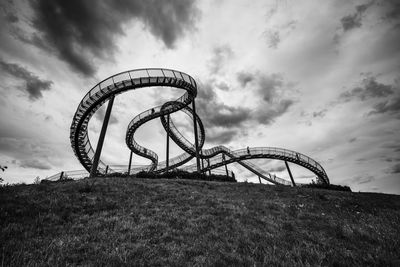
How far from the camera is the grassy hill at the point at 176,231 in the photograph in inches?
163

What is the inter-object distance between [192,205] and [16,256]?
6.22 m

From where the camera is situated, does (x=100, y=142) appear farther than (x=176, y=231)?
Yes

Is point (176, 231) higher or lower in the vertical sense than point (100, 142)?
lower

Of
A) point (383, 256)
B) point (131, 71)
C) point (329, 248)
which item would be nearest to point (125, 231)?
point (329, 248)

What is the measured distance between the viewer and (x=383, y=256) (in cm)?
420

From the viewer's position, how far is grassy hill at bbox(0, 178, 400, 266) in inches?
163

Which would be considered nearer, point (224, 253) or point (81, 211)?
point (224, 253)

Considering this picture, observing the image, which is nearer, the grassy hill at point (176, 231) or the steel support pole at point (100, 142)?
the grassy hill at point (176, 231)

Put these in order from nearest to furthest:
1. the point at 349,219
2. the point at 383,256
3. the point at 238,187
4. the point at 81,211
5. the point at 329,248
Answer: the point at 383,256
the point at 329,248
the point at 81,211
the point at 349,219
the point at 238,187

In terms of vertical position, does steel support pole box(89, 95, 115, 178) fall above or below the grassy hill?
above

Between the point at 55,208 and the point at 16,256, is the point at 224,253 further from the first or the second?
the point at 55,208

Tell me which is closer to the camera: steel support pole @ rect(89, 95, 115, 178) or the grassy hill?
the grassy hill

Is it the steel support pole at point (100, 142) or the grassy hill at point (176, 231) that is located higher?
the steel support pole at point (100, 142)

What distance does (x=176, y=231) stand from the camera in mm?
5871
